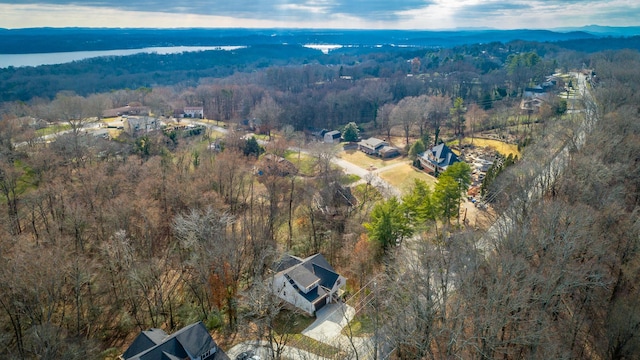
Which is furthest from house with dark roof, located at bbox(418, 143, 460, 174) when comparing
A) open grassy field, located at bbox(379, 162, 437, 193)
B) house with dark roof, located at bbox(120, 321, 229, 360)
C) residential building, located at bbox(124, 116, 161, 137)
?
residential building, located at bbox(124, 116, 161, 137)

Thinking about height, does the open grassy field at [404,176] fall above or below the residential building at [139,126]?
below

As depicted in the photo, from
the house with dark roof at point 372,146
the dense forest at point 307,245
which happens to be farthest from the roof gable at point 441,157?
the house with dark roof at point 372,146

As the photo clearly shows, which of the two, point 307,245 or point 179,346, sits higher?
point 179,346

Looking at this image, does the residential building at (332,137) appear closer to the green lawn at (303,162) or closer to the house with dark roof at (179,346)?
the green lawn at (303,162)

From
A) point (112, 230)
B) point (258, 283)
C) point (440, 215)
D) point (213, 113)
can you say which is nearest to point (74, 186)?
point (112, 230)

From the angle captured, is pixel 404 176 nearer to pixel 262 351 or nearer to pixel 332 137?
pixel 332 137

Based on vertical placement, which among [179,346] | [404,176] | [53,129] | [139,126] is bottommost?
[404,176]

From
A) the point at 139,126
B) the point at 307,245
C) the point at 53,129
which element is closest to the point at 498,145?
the point at 307,245
